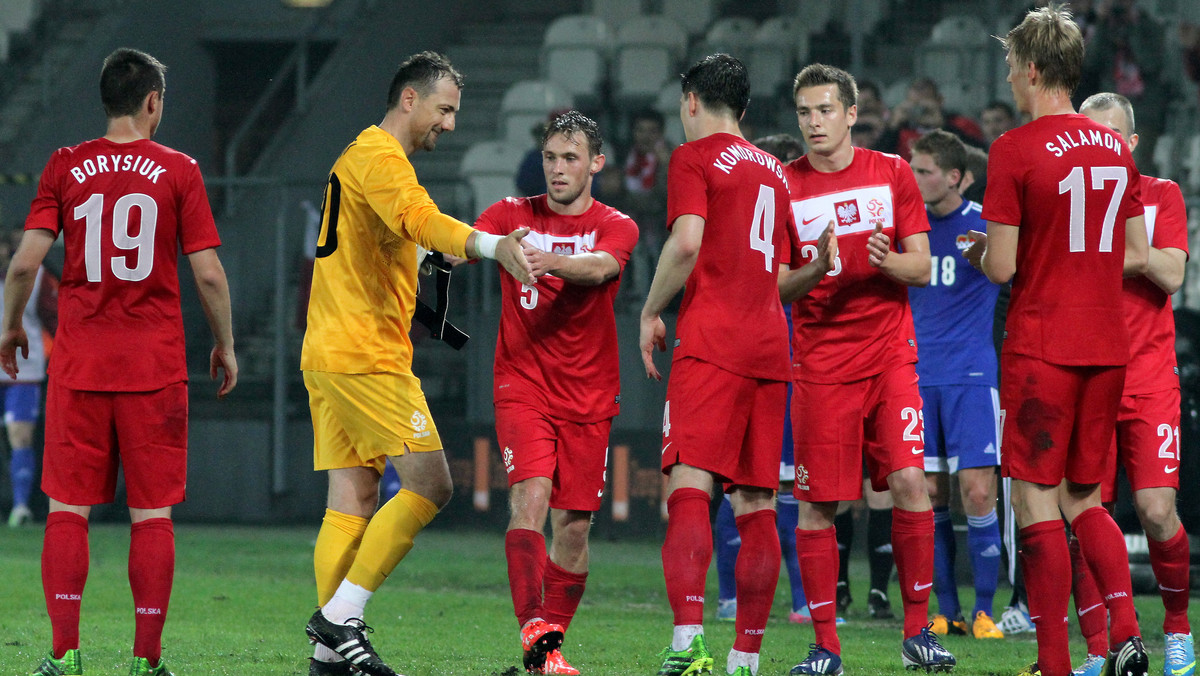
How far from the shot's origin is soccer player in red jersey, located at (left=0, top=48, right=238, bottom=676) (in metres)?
5.14

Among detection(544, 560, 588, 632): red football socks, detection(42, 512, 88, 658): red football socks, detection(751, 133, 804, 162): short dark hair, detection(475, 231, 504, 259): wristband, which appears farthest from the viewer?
detection(751, 133, 804, 162): short dark hair

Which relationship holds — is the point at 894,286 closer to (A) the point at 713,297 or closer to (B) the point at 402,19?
(A) the point at 713,297

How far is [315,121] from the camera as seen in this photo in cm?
Answer: 1881

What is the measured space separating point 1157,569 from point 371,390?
312 cm

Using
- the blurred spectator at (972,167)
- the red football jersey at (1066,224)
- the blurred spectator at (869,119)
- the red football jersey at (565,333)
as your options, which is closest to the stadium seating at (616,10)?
the blurred spectator at (869,119)

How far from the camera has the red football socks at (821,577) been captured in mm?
5730

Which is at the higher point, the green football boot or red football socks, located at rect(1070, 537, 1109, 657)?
red football socks, located at rect(1070, 537, 1109, 657)

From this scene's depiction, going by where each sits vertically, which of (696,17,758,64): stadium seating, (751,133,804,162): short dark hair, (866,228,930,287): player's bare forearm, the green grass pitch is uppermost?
(696,17,758,64): stadium seating

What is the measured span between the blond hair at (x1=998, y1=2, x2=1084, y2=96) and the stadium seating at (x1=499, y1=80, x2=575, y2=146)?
12063mm

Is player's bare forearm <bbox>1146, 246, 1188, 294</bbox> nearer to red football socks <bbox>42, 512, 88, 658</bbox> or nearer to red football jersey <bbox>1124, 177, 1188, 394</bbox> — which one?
red football jersey <bbox>1124, 177, 1188, 394</bbox>

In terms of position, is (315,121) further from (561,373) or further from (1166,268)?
(1166,268)

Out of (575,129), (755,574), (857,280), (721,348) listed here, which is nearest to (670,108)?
(575,129)

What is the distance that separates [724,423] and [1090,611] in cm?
151

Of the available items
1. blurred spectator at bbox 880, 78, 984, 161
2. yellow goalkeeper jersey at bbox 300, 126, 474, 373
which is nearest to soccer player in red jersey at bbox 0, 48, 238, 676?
yellow goalkeeper jersey at bbox 300, 126, 474, 373
